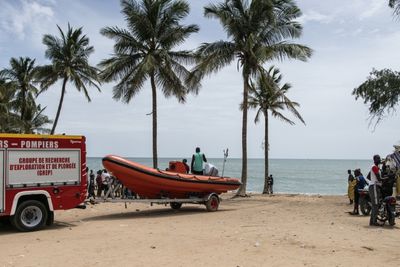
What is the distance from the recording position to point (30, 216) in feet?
38.7

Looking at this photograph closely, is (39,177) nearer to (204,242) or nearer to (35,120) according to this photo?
(204,242)

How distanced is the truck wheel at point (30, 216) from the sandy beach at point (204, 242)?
263mm

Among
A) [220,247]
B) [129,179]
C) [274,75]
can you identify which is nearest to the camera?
[220,247]

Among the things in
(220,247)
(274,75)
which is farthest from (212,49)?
(220,247)

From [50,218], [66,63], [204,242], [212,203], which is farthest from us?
[66,63]

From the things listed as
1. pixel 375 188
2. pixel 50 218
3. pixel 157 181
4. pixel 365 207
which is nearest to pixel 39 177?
pixel 50 218

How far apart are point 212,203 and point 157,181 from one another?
2642mm

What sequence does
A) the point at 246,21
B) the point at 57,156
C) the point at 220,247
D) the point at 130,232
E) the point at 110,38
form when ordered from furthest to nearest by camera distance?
the point at 110,38 → the point at 246,21 → the point at 57,156 → the point at 130,232 → the point at 220,247

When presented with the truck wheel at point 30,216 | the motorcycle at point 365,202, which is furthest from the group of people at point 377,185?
the truck wheel at point 30,216

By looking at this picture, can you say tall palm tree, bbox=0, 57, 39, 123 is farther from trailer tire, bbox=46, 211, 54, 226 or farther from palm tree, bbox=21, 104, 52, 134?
trailer tire, bbox=46, 211, 54, 226

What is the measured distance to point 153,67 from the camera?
2506 centimetres

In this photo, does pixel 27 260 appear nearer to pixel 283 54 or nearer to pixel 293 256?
pixel 293 256

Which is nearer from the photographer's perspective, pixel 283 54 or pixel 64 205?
pixel 64 205

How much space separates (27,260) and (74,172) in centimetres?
485
